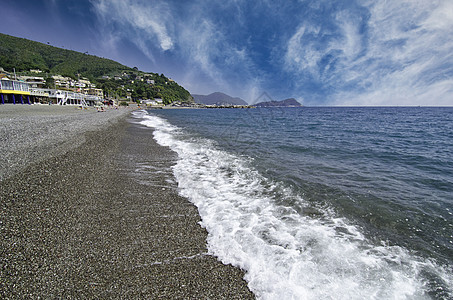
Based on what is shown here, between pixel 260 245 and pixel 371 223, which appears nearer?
pixel 260 245

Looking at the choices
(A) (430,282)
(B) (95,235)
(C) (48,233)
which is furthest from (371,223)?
(C) (48,233)

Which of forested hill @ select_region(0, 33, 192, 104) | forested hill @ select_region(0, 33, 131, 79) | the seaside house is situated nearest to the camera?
the seaside house

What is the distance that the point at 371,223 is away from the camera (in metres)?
5.32

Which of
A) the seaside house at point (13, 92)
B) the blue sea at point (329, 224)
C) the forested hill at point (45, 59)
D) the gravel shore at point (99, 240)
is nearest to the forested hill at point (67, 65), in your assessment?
the forested hill at point (45, 59)

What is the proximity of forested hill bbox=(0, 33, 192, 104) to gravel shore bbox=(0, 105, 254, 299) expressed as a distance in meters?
139

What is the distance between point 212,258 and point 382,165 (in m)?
11.3

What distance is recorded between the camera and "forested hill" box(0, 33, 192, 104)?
122 metres

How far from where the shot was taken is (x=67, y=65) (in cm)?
15762

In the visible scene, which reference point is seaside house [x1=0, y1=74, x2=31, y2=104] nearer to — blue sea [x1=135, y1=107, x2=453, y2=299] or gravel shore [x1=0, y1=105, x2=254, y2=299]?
gravel shore [x1=0, y1=105, x2=254, y2=299]

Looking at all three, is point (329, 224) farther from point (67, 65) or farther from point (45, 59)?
point (45, 59)

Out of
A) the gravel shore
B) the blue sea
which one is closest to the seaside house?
the gravel shore

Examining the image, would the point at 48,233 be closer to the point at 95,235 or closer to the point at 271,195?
the point at 95,235

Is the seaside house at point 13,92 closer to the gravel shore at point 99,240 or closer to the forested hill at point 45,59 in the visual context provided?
the gravel shore at point 99,240

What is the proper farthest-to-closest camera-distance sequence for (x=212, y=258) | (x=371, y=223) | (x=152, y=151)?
(x=152, y=151) < (x=371, y=223) < (x=212, y=258)
